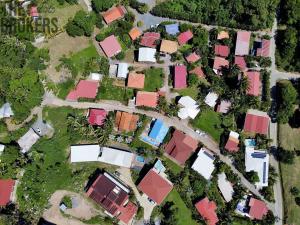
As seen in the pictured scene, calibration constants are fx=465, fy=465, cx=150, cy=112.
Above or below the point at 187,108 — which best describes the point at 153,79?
above

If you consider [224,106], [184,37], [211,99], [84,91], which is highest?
[184,37]

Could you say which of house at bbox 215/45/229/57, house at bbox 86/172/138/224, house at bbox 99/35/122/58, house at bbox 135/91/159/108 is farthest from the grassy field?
house at bbox 99/35/122/58

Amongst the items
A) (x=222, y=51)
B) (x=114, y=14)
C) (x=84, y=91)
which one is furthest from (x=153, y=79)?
(x=114, y=14)

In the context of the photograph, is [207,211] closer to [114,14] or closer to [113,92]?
[113,92]

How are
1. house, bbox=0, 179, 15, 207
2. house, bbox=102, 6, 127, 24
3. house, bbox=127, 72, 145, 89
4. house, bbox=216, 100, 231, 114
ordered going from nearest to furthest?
house, bbox=0, 179, 15, 207
house, bbox=216, 100, 231, 114
house, bbox=127, 72, 145, 89
house, bbox=102, 6, 127, 24

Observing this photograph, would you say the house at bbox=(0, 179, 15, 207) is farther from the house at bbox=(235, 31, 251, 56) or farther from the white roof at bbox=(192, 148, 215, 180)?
the house at bbox=(235, 31, 251, 56)

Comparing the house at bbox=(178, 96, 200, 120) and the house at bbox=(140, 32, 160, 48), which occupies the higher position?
the house at bbox=(140, 32, 160, 48)

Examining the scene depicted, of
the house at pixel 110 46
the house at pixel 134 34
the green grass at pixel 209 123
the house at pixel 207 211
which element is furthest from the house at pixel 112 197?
the house at pixel 134 34
